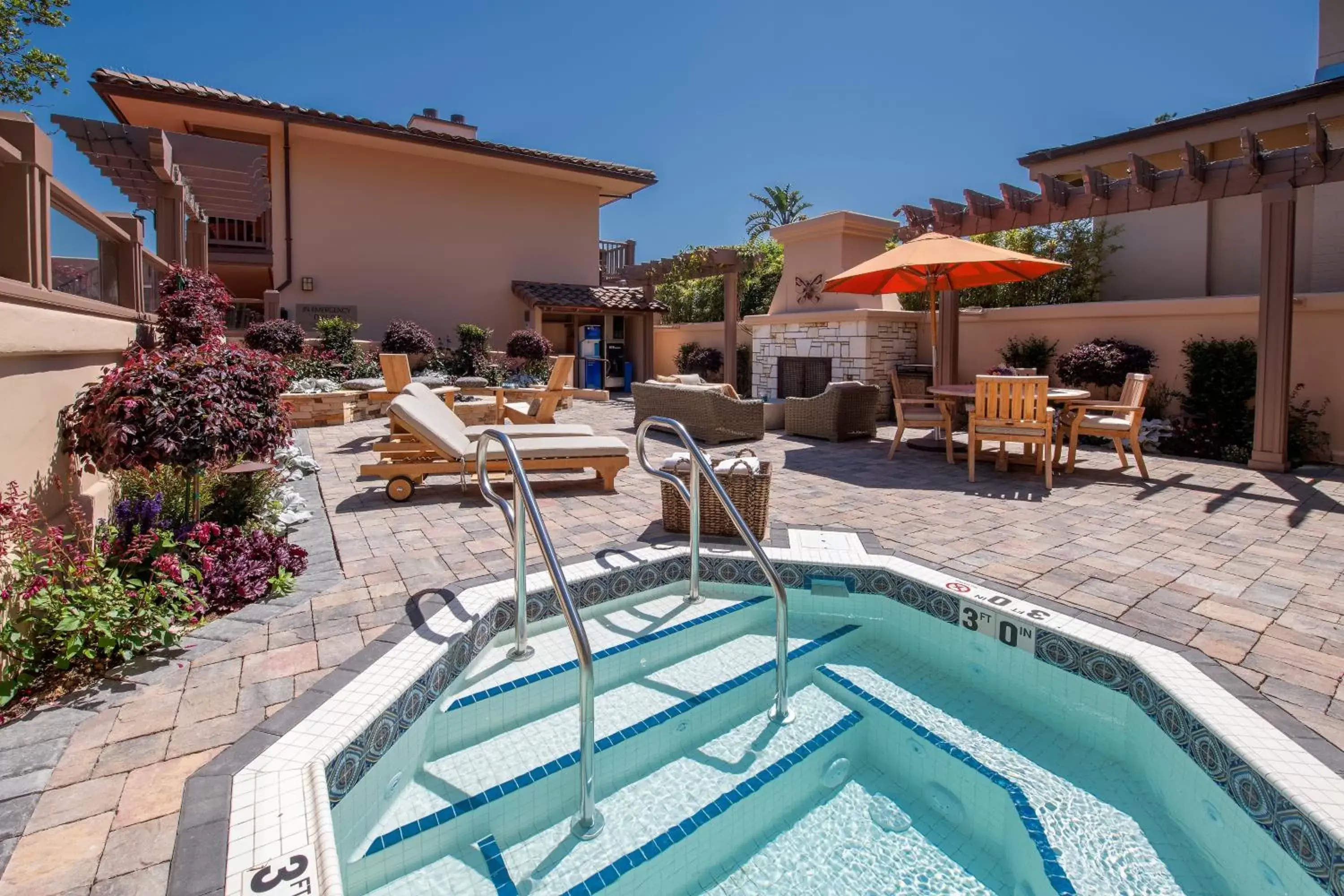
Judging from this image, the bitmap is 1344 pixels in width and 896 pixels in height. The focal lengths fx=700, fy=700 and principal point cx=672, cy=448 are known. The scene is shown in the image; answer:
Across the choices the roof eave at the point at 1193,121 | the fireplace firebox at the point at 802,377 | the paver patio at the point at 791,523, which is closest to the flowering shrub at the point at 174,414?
the paver patio at the point at 791,523

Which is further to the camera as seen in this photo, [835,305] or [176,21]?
[176,21]

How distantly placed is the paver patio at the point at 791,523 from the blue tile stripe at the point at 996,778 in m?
1.04

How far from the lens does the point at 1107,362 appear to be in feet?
30.6

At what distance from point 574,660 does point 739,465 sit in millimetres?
1783

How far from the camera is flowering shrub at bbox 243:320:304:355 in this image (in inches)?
446

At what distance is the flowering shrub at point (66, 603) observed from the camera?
2547mm

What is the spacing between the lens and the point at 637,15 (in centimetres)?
1359

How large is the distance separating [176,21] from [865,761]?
18114 millimetres

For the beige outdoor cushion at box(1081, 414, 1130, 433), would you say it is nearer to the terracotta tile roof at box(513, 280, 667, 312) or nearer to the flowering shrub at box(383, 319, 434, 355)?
the flowering shrub at box(383, 319, 434, 355)

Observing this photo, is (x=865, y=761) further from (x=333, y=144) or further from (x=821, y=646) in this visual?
(x=333, y=144)

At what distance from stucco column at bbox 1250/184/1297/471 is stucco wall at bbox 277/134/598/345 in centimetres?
1354

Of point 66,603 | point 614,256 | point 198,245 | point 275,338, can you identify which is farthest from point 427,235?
point 66,603

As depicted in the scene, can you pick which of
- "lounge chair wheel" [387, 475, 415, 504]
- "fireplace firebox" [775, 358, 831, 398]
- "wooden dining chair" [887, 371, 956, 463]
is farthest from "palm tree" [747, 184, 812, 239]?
"lounge chair wheel" [387, 475, 415, 504]

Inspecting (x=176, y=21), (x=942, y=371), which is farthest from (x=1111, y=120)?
(x=176, y=21)
